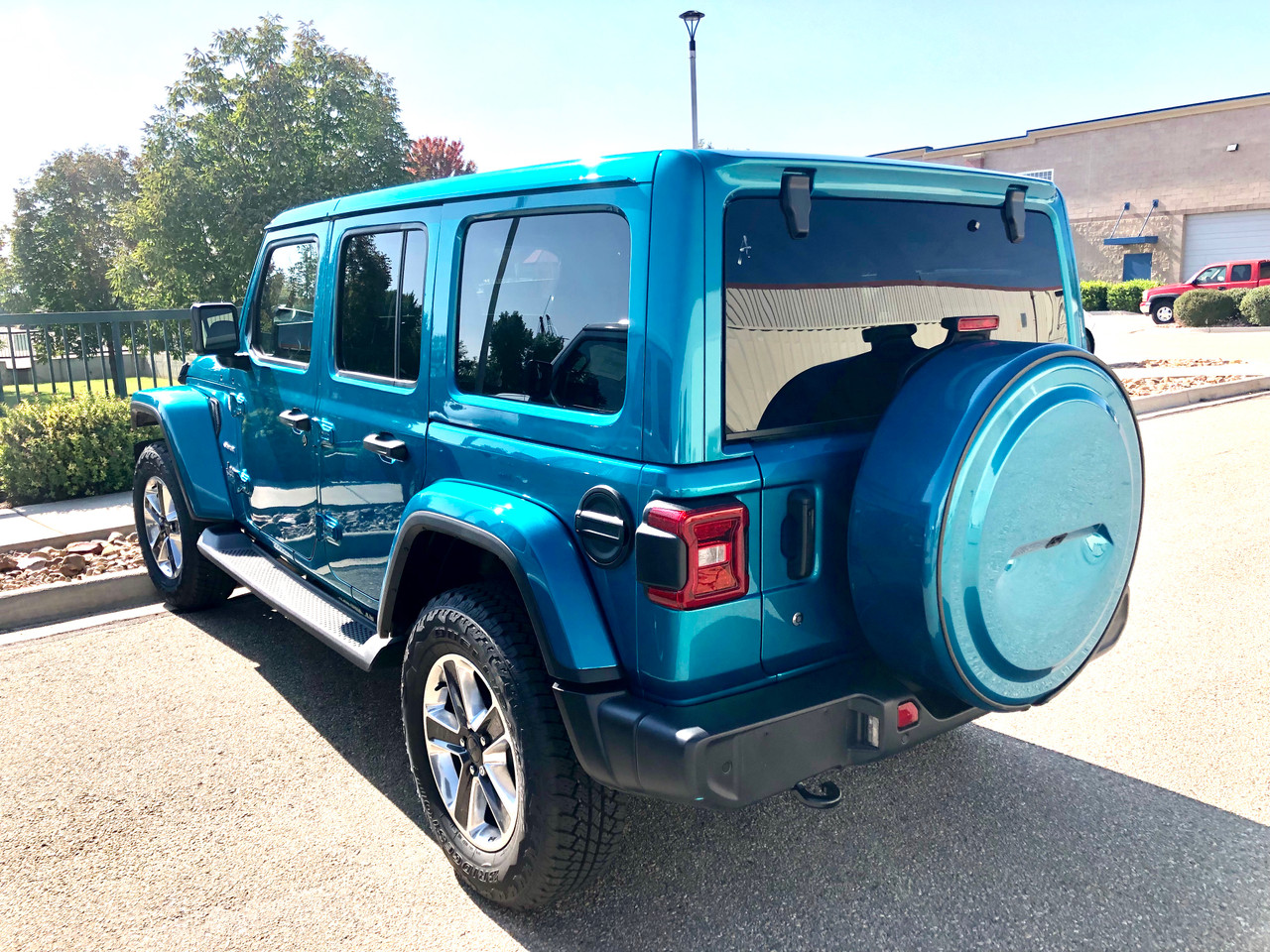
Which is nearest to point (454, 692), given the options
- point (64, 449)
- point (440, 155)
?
point (64, 449)

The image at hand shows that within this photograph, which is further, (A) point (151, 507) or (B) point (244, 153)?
(B) point (244, 153)

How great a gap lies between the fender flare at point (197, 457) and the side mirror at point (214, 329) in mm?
407

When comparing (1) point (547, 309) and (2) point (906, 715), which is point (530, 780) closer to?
(2) point (906, 715)

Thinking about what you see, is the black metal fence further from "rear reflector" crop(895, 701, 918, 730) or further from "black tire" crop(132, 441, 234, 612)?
"rear reflector" crop(895, 701, 918, 730)

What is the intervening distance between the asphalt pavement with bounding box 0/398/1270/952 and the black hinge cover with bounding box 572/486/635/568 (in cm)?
107

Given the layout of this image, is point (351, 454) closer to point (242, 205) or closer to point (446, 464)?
point (446, 464)

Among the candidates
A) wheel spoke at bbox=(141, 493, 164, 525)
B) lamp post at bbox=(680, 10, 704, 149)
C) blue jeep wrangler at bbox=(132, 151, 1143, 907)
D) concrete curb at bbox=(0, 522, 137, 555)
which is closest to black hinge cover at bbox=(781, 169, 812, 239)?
blue jeep wrangler at bbox=(132, 151, 1143, 907)

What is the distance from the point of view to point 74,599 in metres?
5.27

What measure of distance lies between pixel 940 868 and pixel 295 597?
2.53 meters

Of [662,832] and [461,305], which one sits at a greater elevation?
[461,305]

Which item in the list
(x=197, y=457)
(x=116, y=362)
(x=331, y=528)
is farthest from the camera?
(x=116, y=362)

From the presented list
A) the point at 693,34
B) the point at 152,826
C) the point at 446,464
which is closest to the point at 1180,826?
the point at 446,464

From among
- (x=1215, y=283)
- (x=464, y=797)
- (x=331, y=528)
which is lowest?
(x=464, y=797)

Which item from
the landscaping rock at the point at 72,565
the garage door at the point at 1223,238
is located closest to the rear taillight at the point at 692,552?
the landscaping rock at the point at 72,565
